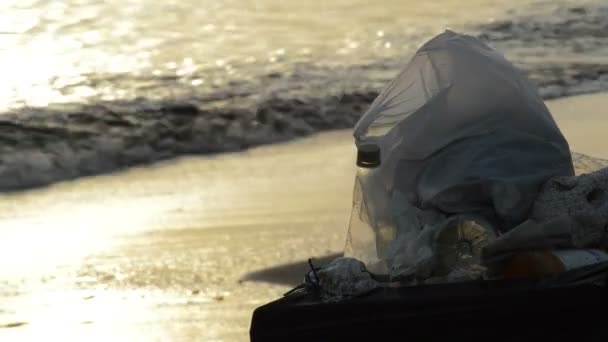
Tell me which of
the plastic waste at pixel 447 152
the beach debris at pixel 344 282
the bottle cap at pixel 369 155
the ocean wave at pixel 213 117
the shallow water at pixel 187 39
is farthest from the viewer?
the shallow water at pixel 187 39

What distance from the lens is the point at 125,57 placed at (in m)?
8.97

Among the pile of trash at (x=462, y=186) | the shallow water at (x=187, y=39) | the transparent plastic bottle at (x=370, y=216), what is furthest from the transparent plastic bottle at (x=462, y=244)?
the shallow water at (x=187, y=39)

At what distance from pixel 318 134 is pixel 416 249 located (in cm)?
415

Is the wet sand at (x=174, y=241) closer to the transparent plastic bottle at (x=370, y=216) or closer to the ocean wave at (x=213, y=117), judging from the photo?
the ocean wave at (x=213, y=117)

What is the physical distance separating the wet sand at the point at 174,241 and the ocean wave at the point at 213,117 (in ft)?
1.11

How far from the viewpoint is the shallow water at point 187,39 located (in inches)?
320

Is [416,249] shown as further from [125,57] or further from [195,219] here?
[125,57]

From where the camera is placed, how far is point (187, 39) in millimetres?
9633

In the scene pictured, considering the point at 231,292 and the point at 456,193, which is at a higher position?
the point at 456,193

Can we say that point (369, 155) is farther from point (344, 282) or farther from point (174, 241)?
point (174, 241)

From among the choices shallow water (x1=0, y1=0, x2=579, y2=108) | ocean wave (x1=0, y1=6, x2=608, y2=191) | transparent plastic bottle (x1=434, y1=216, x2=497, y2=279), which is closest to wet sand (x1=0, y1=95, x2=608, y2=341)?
ocean wave (x1=0, y1=6, x2=608, y2=191)

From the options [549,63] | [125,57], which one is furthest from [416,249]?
[125,57]

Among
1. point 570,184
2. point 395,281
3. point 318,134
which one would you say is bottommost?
point 318,134

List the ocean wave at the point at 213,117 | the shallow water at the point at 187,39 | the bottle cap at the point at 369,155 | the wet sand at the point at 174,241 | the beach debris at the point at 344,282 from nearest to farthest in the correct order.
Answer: the beach debris at the point at 344,282 < the bottle cap at the point at 369,155 < the wet sand at the point at 174,241 < the ocean wave at the point at 213,117 < the shallow water at the point at 187,39
